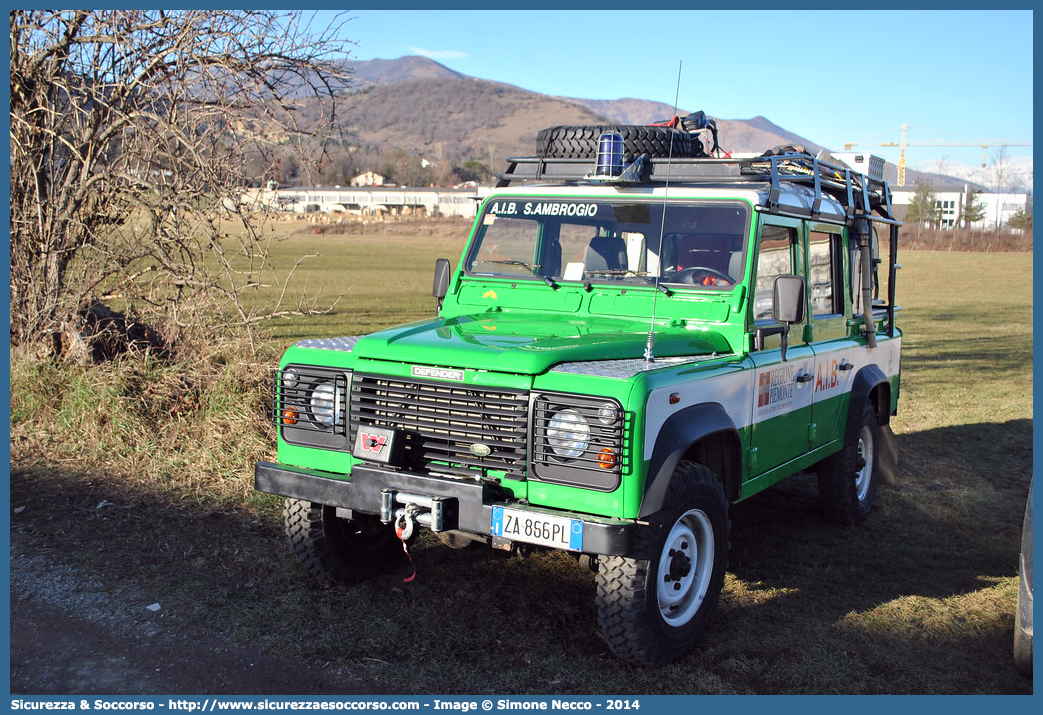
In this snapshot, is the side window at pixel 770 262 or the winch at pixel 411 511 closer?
the winch at pixel 411 511

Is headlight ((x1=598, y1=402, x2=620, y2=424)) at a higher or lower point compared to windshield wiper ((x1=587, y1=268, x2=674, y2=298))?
lower

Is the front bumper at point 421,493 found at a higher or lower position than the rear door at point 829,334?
lower

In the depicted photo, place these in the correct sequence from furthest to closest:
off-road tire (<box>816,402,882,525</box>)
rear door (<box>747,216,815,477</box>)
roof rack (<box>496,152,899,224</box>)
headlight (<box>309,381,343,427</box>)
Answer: off-road tire (<box>816,402,882,525</box>) → roof rack (<box>496,152,899,224</box>) → rear door (<box>747,216,815,477</box>) → headlight (<box>309,381,343,427</box>)

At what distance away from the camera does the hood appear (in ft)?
14.3

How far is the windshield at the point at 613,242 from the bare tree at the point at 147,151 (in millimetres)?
3284

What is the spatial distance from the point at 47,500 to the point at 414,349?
3734 millimetres

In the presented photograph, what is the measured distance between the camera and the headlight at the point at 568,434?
4152mm

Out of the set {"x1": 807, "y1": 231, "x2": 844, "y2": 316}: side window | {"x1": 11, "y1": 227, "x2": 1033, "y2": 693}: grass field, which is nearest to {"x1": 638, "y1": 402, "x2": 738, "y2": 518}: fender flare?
{"x1": 11, "y1": 227, "x2": 1033, "y2": 693}: grass field

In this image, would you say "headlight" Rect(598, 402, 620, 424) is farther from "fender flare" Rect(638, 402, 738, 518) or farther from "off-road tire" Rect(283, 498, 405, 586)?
"off-road tire" Rect(283, 498, 405, 586)

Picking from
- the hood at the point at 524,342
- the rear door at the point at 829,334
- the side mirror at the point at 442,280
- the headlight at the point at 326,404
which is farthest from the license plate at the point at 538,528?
the rear door at the point at 829,334

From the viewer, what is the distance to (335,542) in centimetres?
524

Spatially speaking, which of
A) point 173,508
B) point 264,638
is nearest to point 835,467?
point 264,638

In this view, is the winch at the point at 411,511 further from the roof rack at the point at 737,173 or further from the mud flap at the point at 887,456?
the mud flap at the point at 887,456

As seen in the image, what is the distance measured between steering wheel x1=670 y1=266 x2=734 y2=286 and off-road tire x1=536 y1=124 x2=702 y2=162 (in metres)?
0.98
